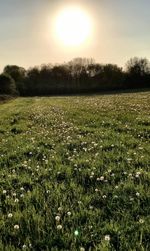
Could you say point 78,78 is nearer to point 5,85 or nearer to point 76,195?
point 5,85

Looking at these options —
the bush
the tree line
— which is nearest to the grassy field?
the bush

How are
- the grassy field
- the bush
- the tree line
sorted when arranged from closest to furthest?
the grassy field < the bush < the tree line

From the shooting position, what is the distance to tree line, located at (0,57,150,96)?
368 ft

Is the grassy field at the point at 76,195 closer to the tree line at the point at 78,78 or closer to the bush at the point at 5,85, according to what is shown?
the bush at the point at 5,85

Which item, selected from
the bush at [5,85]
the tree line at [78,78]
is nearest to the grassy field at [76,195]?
the bush at [5,85]

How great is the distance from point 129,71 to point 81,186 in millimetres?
111632

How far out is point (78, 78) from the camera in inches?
5251

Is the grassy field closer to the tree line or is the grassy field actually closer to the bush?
the bush

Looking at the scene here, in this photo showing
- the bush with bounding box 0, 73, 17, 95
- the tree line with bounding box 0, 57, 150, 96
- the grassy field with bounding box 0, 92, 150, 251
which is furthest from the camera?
the tree line with bounding box 0, 57, 150, 96

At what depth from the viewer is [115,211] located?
615 cm

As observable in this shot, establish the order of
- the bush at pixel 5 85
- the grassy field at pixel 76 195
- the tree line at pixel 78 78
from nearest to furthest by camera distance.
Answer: the grassy field at pixel 76 195 → the bush at pixel 5 85 → the tree line at pixel 78 78

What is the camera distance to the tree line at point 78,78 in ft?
368

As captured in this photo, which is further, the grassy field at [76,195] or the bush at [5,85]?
the bush at [5,85]

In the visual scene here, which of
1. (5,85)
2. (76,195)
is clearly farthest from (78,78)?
(76,195)
